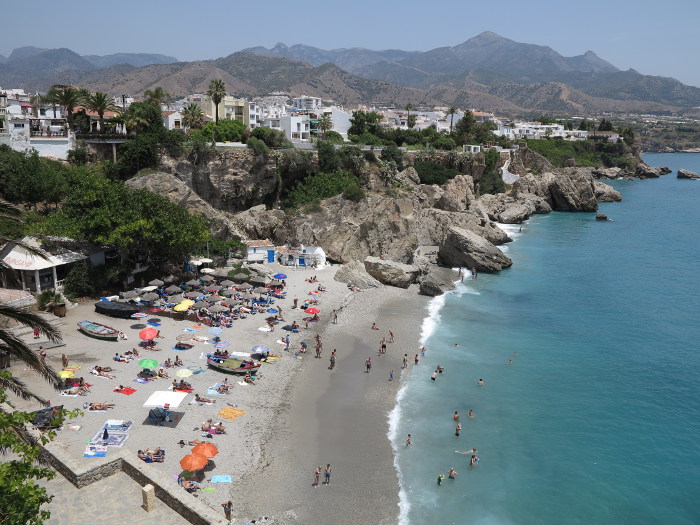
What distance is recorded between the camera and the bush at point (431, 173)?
67062 mm

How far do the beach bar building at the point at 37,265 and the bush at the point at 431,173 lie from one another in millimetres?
45249

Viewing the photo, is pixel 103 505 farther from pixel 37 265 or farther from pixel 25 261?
pixel 25 261

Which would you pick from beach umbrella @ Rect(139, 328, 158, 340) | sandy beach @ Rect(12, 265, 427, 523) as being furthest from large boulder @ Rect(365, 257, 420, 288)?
beach umbrella @ Rect(139, 328, 158, 340)

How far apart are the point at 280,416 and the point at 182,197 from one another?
24862 mm

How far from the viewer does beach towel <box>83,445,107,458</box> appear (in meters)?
17.1

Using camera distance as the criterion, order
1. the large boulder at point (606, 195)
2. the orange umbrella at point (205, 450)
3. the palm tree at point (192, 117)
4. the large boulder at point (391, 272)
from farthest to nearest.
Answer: the large boulder at point (606, 195) → the palm tree at point (192, 117) → the large boulder at point (391, 272) → the orange umbrella at point (205, 450)

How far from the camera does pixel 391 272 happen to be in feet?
132

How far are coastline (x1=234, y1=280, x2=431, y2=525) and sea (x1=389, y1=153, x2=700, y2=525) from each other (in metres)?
0.83

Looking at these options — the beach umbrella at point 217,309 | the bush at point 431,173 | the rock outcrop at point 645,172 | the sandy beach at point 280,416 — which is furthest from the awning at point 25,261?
the rock outcrop at point 645,172

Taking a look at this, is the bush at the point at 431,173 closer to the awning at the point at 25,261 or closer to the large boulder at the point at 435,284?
the large boulder at the point at 435,284

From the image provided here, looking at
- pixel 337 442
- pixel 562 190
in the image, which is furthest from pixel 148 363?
pixel 562 190

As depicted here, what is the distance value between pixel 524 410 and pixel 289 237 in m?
27.3

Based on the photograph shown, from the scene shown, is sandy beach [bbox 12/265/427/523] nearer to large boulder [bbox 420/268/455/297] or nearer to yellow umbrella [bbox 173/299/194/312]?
yellow umbrella [bbox 173/299/194/312]

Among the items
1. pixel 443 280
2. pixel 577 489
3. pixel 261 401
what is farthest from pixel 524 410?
pixel 443 280
